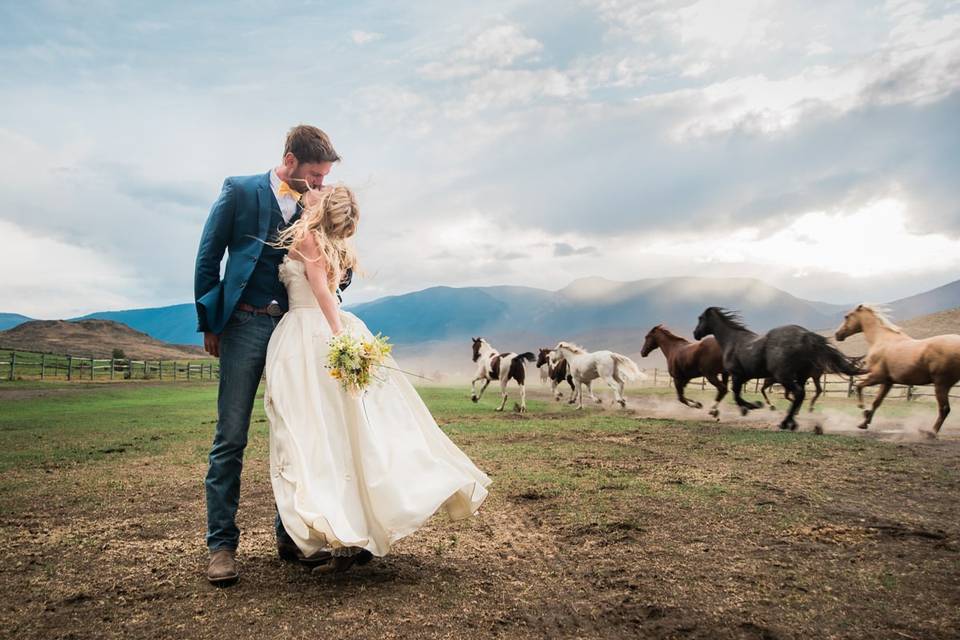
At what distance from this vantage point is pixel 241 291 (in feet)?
11.7

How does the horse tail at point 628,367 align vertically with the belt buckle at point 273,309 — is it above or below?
below

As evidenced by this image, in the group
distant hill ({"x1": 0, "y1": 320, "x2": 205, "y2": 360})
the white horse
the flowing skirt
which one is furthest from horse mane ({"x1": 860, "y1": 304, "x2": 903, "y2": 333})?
distant hill ({"x1": 0, "y1": 320, "x2": 205, "y2": 360})

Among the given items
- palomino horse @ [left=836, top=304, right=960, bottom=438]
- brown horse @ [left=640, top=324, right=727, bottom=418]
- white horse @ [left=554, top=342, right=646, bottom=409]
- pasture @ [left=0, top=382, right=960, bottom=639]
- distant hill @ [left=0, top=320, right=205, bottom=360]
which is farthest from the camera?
distant hill @ [left=0, top=320, right=205, bottom=360]

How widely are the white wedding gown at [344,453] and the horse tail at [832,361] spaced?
9.60 meters

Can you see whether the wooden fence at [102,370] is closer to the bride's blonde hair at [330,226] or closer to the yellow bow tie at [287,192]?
the yellow bow tie at [287,192]

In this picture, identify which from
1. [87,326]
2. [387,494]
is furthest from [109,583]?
[87,326]

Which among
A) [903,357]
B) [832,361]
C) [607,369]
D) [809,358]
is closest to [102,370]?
[607,369]

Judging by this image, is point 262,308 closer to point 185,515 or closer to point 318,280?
point 318,280

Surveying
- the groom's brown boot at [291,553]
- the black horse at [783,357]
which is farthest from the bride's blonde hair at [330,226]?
the black horse at [783,357]

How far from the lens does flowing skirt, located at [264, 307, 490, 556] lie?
3.19m

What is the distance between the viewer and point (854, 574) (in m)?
3.40

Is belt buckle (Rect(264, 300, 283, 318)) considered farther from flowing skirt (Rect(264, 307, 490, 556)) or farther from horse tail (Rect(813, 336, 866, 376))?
horse tail (Rect(813, 336, 866, 376))

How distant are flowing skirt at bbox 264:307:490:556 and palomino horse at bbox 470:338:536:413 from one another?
43.2 ft

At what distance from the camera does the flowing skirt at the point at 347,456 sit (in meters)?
3.19
